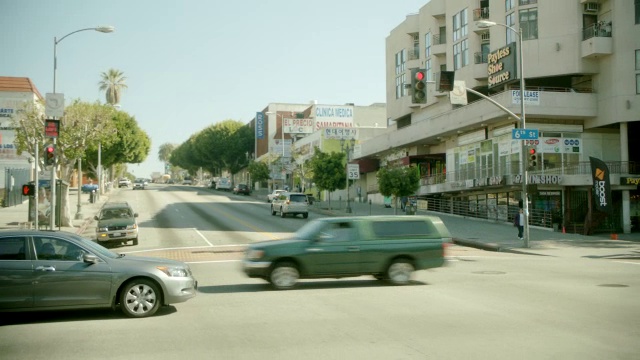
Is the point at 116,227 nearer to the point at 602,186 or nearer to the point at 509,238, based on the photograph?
the point at 509,238

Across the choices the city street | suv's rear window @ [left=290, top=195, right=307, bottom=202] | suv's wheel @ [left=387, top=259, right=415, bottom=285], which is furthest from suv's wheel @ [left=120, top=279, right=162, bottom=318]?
suv's rear window @ [left=290, top=195, right=307, bottom=202]

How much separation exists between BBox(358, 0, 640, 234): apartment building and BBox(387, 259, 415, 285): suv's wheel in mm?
20050

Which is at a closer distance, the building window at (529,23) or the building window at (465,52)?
the building window at (529,23)

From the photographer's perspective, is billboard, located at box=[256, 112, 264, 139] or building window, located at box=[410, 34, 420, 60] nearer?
building window, located at box=[410, 34, 420, 60]

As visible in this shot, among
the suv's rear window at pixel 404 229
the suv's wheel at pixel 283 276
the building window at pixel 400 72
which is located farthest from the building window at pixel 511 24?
the suv's wheel at pixel 283 276

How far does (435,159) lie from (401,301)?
45030mm

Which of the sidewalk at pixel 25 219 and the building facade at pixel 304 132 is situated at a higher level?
the building facade at pixel 304 132

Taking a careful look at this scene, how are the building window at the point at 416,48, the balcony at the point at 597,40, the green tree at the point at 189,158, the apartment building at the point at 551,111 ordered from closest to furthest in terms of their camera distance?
the apartment building at the point at 551,111 → the balcony at the point at 597,40 → the building window at the point at 416,48 → the green tree at the point at 189,158

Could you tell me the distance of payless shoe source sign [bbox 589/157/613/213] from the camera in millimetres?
35406

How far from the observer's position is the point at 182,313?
11312mm

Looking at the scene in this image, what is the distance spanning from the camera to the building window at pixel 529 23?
138 ft

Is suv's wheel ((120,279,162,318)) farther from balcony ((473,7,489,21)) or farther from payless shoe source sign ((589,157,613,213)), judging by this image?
balcony ((473,7,489,21))

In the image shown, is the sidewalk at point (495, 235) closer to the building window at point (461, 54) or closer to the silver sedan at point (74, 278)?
the building window at point (461, 54)

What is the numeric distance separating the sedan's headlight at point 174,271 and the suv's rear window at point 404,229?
18.0ft
